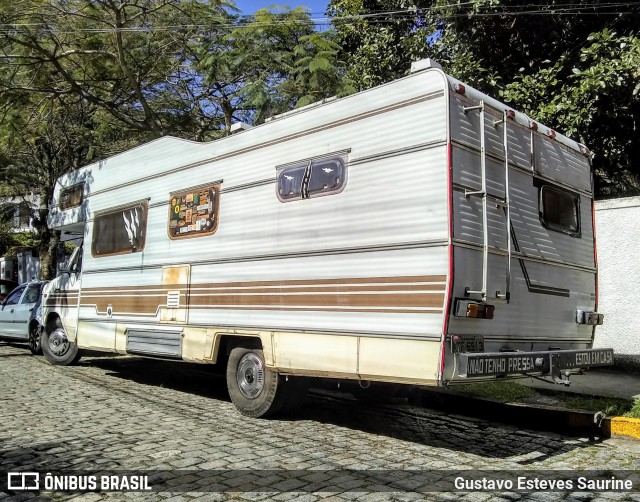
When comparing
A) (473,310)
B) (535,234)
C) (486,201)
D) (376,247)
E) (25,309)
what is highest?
(486,201)

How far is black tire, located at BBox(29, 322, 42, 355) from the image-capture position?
12.3m

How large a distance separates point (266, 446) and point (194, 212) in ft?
10.7

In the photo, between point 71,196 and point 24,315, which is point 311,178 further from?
point 24,315

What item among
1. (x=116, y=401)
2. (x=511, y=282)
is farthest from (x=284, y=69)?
(x=511, y=282)

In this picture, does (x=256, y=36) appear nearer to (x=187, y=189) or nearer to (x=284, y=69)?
(x=284, y=69)

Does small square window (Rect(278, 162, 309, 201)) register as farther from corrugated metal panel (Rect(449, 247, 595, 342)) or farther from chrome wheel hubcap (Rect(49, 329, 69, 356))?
chrome wheel hubcap (Rect(49, 329, 69, 356))

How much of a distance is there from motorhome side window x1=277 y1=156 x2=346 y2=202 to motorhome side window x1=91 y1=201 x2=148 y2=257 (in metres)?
2.87

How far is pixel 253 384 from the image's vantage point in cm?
665

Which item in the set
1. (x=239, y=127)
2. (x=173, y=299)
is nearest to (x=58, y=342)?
(x=173, y=299)

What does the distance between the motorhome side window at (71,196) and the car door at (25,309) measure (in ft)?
10.4

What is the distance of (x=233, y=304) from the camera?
6777 mm

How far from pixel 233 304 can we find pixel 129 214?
9.33ft

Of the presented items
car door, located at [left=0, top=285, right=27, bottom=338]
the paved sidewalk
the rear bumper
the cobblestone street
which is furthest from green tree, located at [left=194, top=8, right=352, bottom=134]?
the rear bumper

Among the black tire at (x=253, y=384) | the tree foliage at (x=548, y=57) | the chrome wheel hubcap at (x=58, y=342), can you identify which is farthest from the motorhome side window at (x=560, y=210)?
the chrome wheel hubcap at (x=58, y=342)
